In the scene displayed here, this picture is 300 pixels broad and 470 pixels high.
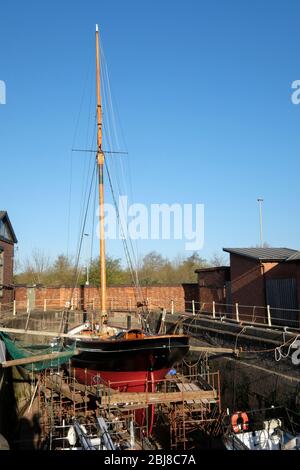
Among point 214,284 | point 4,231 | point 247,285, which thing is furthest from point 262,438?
point 4,231

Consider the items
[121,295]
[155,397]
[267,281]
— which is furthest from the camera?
[121,295]

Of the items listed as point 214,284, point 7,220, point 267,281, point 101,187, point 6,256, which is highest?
point 101,187

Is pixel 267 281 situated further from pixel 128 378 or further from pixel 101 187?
pixel 128 378

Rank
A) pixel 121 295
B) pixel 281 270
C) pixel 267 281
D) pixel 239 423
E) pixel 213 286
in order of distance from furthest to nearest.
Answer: pixel 121 295, pixel 213 286, pixel 267 281, pixel 281 270, pixel 239 423

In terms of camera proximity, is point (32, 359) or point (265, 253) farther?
point (265, 253)

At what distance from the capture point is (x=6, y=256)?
98.8 ft

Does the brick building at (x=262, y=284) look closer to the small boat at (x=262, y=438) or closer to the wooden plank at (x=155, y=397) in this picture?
the wooden plank at (x=155, y=397)

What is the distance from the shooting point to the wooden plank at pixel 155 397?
12.8 m

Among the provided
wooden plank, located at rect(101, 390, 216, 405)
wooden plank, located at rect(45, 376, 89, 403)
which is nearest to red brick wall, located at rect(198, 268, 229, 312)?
wooden plank, located at rect(45, 376, 89, 403)

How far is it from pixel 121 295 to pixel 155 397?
22045 mm

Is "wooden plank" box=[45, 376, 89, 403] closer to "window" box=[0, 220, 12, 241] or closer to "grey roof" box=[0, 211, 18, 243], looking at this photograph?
"window" box=[0, 220, 12, 241]

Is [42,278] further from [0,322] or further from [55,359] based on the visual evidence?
[55,359]

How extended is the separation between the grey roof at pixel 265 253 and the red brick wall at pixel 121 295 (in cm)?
947

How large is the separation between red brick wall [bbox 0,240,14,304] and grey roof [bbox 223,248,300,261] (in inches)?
601
